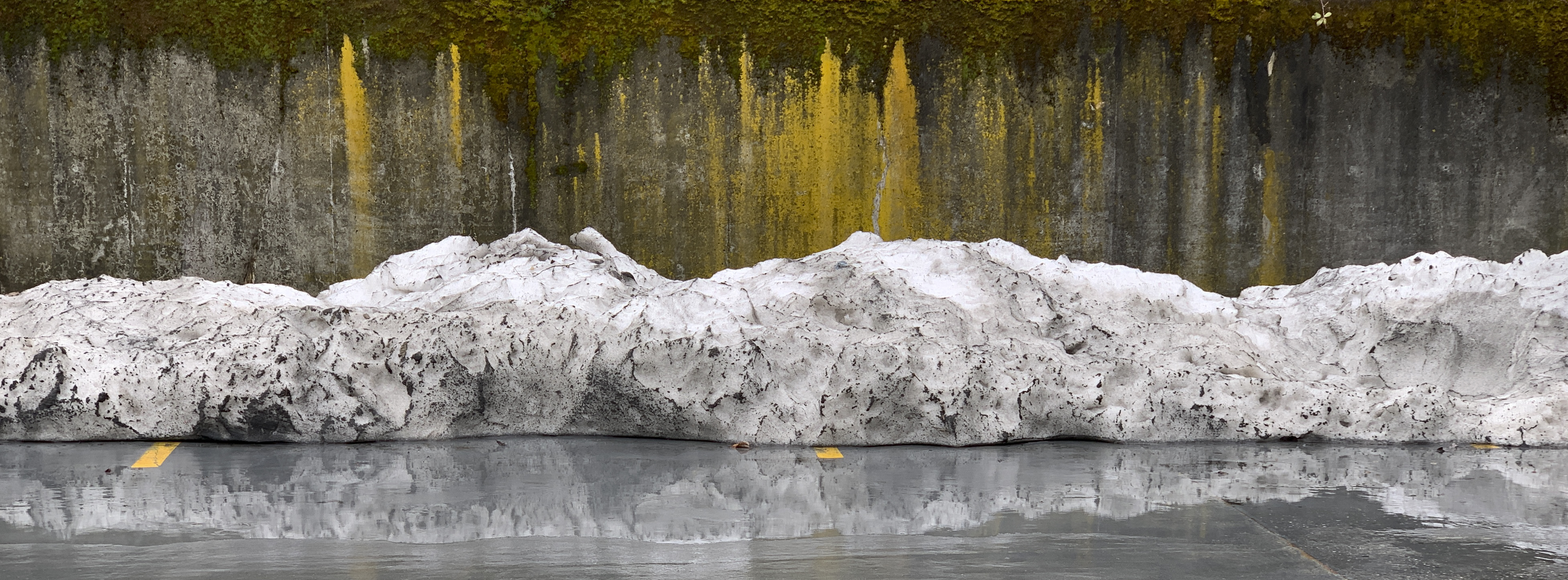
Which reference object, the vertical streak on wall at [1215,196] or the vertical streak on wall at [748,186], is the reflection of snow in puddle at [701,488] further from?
the vertical streak on wall at [1215,196]

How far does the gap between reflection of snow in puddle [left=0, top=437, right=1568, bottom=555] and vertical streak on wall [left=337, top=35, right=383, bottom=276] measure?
111 inches

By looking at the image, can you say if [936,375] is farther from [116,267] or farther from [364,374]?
[116,267]

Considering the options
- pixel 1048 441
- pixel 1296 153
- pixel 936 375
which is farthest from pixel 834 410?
pixel 1296 153

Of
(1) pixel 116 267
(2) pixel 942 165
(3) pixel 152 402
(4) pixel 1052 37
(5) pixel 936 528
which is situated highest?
(4) pixel 1052 37

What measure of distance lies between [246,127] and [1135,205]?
21.6 feet

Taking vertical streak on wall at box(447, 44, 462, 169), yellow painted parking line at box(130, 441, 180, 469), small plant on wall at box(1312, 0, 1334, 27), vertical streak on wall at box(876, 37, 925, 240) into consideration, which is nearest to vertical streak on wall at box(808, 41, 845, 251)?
vertical streak on wall at box(876, 37, 925, 240)

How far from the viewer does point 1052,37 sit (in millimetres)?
9016

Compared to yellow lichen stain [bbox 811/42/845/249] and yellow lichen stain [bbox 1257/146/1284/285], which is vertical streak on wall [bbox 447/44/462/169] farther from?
yellow lichen stain [bbox 1257/146/1284/285]

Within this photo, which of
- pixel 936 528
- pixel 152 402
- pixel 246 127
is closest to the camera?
pixel 936 528

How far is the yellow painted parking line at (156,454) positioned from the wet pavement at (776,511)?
0.03 m

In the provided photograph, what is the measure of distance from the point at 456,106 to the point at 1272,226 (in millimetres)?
6153

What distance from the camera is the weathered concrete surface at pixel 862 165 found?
29.0 ft

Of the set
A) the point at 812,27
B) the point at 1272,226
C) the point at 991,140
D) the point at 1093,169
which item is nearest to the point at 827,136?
the point at 812,27

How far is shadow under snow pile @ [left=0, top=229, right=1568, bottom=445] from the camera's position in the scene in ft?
21.2
